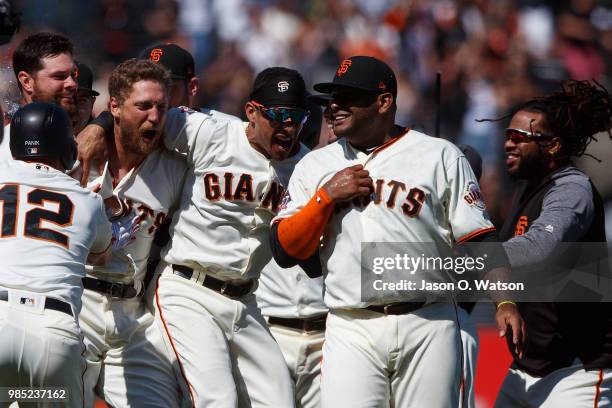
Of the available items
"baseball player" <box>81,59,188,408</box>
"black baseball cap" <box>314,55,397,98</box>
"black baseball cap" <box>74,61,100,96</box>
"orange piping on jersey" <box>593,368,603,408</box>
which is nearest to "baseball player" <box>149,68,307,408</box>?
"baseball player" <box>81,59,188,408</box>

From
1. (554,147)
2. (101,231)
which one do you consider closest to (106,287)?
(101,231)

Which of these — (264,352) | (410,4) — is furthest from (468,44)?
(264,352)

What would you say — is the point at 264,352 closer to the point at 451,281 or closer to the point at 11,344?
the point at 451,281

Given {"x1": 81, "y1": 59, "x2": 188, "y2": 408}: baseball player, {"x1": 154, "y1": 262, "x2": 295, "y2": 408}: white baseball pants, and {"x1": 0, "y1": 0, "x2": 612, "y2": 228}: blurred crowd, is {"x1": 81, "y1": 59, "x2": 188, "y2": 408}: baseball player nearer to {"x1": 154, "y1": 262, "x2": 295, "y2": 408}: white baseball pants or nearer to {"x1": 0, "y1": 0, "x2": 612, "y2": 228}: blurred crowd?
{"x1": 154, "y1": 262, "x2": 295, "y2": 408}: white baseball pants

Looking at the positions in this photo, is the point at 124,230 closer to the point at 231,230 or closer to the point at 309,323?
the point at 231,230

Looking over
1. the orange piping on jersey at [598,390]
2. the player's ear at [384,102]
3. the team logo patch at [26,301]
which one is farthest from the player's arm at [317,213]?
the orange piping on jersey at [598,390]

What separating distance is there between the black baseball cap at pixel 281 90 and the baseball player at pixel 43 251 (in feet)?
4.16

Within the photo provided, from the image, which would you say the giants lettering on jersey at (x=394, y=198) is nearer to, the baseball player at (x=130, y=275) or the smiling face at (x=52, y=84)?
the baseball player at (x=130, y=275)

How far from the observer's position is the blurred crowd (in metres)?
12.3

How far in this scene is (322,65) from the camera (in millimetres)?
12289

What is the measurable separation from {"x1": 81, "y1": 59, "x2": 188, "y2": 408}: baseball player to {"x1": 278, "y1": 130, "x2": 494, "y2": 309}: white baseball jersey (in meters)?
1.03

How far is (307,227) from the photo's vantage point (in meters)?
5.06

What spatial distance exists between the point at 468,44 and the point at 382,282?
26.4ft

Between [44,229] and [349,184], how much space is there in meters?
1.50
